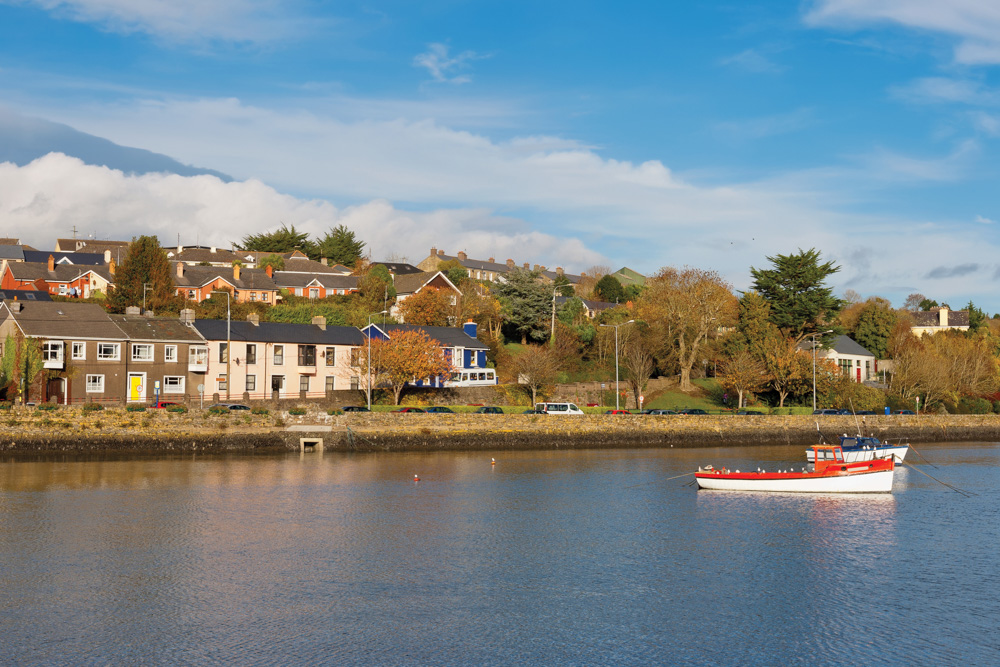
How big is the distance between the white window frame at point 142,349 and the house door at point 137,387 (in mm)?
1323

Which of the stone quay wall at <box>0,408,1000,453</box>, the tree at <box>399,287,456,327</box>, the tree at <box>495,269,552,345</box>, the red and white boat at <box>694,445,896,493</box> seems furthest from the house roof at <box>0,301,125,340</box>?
the red and white boat at <box>694,445,896,493</box>

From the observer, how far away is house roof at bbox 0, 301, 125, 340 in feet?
217

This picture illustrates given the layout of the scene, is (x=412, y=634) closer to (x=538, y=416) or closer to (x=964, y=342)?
(x=538, y=416)

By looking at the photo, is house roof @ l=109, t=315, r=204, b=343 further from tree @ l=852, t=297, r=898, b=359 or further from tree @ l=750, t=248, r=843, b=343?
tree @ l=852, t=297, r=898, b=359

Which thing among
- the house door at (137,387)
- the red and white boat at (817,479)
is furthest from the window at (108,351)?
the red and white boat at (817,479)

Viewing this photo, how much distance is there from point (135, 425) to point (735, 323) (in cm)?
6270

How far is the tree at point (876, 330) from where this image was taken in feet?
358

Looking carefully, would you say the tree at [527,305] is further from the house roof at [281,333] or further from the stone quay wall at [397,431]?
the stone quay wall at [397,431]

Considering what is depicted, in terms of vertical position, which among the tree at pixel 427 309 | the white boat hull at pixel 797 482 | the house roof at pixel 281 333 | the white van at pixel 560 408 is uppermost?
the tree at pixel 427 309

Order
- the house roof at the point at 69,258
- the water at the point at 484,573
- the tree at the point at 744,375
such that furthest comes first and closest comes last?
the house roof at the point at 69,258 → the tree at the point at 744,375 → the water at the point at 484,573

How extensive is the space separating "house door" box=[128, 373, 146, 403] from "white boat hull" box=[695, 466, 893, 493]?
153 ft

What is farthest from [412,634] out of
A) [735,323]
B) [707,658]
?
[735,323]

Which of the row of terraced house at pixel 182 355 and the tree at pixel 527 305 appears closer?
the row of terraced house at pixel 182 355

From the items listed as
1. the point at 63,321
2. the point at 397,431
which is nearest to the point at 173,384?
the point at 63,321
